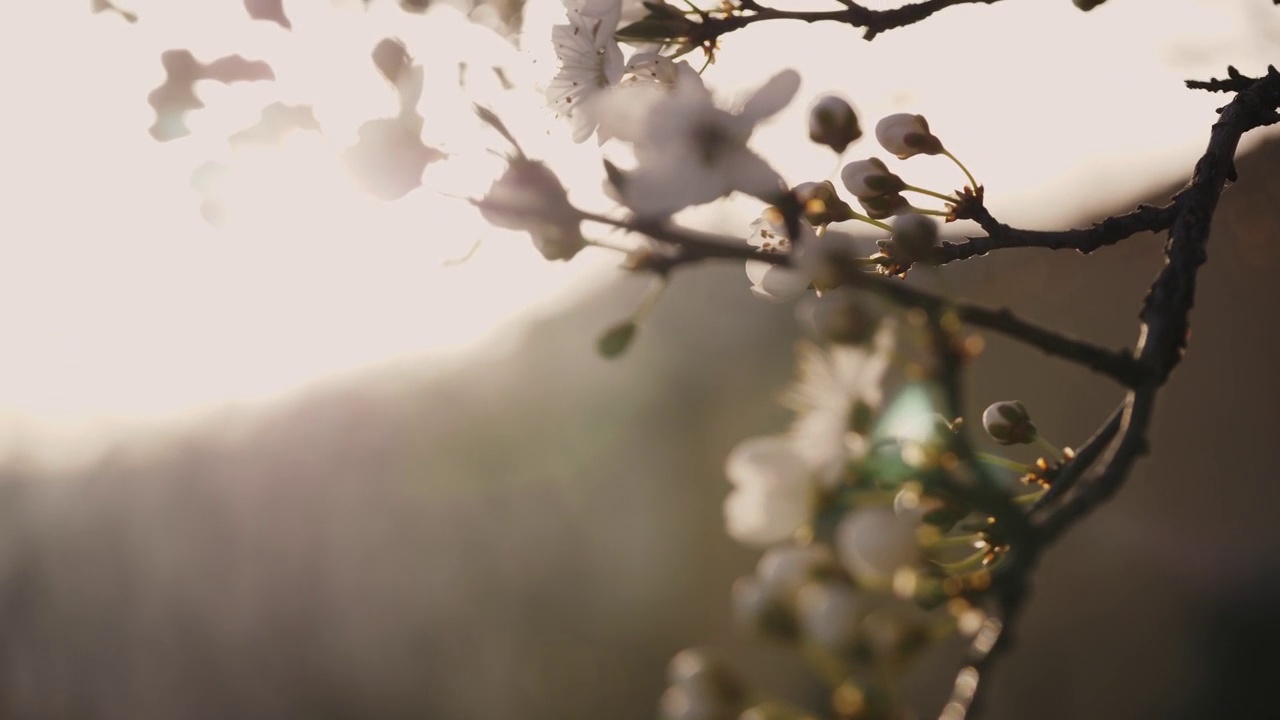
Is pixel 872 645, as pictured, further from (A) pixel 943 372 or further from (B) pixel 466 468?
(B) pixel 466 468

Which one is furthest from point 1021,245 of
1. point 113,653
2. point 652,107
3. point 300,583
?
point 113,653

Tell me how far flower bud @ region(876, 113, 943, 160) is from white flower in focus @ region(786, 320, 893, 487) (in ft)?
0.85

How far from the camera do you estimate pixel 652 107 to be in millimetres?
616

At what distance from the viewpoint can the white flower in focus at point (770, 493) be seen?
1.98 ft

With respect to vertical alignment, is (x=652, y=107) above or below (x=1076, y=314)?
above

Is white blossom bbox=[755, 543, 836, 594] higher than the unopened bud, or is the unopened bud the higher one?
the unopened bud

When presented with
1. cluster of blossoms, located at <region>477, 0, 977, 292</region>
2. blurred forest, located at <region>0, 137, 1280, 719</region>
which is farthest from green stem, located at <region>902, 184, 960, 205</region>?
blurred forest, located at <region>0, 137, 1280, 719</region>

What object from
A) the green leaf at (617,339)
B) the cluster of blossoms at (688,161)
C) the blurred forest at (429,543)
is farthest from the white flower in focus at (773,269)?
the blurred forest at (429,543)

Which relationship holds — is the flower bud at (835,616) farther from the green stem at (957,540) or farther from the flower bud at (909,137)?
the flower bud at (909,137)

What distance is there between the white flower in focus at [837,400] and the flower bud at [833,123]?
0.62 ft

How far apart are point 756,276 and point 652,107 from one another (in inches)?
11.7

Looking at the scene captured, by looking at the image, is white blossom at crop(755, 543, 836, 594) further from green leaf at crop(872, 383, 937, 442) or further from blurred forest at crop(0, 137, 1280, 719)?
blurred forest at crop(0, 137, 1280, 719)

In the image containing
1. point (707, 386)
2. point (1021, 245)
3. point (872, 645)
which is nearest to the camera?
point (872, 645)

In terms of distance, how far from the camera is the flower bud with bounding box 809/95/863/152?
827mm
